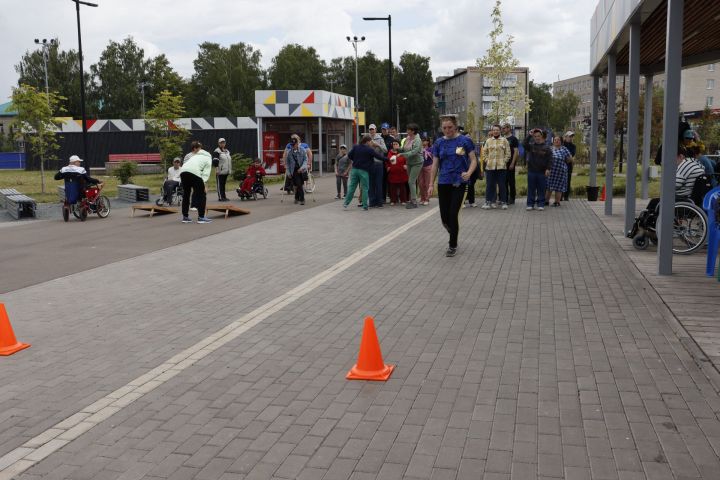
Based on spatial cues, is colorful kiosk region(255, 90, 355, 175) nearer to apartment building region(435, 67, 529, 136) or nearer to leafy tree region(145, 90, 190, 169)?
leafy tree region(145, 90, 190, 169)

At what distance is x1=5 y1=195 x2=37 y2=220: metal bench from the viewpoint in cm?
1802

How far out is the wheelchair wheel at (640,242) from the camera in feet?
34.7

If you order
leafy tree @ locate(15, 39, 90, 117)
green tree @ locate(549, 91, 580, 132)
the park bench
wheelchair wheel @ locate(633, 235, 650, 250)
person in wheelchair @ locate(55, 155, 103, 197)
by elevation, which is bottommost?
wheelchair wheel @ locate(633, 235, 650, 250)

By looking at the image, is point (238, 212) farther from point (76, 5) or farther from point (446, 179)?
point (76, 5)

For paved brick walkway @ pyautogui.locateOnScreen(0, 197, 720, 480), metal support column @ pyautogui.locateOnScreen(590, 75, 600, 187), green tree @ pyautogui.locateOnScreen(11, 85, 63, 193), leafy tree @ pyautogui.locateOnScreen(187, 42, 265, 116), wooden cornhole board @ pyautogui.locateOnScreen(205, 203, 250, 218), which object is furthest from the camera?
leafy tree @ pyautogui.locateOnScreen(187, 42, 265, 116)

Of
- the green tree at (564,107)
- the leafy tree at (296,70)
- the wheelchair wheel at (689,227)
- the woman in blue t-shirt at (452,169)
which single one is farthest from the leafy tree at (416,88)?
the wheelchair wheel at (689,227)

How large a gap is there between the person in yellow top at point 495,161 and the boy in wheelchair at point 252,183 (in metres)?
7.66

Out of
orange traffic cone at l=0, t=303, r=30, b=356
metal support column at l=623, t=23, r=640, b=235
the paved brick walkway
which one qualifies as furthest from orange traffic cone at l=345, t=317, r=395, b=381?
metal support column at l=623, t=23, r=640, b=235

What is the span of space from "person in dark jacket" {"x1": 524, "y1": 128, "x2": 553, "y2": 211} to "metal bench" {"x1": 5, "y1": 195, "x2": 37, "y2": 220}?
12258 millimetres

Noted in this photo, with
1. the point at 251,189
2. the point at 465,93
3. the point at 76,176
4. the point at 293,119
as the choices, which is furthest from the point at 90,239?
the point at 465,93

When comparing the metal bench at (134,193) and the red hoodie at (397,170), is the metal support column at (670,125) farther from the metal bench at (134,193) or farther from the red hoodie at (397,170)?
the metal bench at (134,193)

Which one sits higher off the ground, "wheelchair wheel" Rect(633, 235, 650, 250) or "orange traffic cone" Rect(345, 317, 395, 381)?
"wheelchair wheel" Rect(633, 235, 650, 250)

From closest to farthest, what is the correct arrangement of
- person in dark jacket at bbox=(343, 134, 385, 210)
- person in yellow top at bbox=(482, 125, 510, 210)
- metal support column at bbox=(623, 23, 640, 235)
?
metal support column at bbox=(623, 23, 640, 235)
person in yellow top at bbox=(482, 125, 510, 210)
person in dark jacket at bbox=(343, 134, 385, 210)

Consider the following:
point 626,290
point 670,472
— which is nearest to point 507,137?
point 626,290
